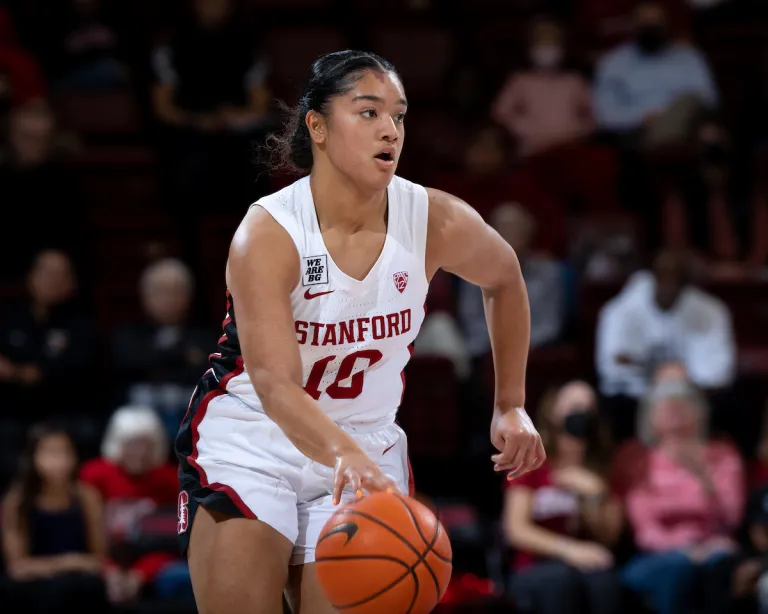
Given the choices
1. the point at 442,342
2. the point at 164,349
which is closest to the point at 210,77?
the point at 164,349

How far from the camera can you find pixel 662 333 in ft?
25.9

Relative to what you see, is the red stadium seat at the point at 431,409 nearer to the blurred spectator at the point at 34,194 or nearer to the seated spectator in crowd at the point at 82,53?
the blurred spectator at the point at 34,194

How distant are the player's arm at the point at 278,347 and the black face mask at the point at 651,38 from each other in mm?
6805

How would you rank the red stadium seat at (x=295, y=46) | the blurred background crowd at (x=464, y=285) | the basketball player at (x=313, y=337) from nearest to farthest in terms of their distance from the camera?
1. the basketball player at (x=313, y=337)
2. the blurred background crowd at (x=464, y=285)
3. the red stadium seat at (x=295, y=46)

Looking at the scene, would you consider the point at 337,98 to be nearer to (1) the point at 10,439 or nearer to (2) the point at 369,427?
(2) the point at 369,427

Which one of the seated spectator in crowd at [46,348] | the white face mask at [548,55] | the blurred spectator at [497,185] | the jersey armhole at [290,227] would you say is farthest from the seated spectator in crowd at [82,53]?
the jersey armhole at [290,227]

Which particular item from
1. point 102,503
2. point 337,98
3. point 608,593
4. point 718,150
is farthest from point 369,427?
point 718,150

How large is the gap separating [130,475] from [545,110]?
436 centimetres

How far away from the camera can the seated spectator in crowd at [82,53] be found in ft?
31.3

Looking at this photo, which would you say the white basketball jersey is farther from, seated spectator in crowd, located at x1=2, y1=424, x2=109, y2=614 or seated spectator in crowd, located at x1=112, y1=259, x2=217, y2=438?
seated spectator in crowd, located at x1=112, y1=259, x2=217, y2=438

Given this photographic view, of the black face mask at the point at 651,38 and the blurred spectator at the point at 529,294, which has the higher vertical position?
the black face mask at the point at 651,38

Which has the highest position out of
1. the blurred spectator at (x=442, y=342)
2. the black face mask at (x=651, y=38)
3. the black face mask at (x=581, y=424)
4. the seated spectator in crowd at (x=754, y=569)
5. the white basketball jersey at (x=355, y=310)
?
the black face mask at (x=651, y=38)

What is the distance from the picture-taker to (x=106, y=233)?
8.71m

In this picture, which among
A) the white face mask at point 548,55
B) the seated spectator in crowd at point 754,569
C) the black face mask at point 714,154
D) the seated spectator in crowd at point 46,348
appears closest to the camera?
the seated spectator in crowd at point 754,569
